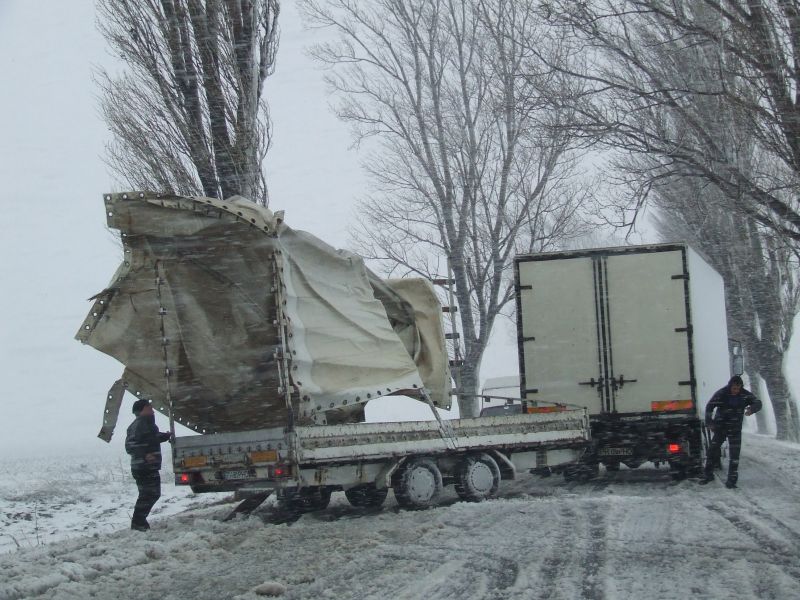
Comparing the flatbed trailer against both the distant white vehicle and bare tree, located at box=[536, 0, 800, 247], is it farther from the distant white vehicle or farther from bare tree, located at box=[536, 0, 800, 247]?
bare tree, located at box=[536, 0, 800, 247]

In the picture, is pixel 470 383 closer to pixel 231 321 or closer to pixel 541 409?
pixel 541 409

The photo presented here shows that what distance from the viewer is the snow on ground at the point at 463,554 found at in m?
7.02

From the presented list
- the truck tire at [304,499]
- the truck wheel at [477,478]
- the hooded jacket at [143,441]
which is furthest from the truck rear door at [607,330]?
the hooded jacket at [143,441]

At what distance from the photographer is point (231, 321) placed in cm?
1091

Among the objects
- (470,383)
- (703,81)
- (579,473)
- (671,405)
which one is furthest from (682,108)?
(470,383)

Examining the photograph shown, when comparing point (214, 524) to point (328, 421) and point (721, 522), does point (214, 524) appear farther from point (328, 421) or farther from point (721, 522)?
point (721, 522)

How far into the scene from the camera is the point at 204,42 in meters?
18.7

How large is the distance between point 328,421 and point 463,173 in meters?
15.2

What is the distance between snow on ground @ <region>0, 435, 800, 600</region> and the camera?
23.0ft

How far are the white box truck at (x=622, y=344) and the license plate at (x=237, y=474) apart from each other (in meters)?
5.25

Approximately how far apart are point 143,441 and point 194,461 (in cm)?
75

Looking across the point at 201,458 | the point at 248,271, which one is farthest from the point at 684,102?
the point at 201,458

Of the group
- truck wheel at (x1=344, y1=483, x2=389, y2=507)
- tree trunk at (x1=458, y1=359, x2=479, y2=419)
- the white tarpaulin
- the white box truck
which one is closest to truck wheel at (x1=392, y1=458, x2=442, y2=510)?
truck wheel at (x1=344, y1=483, x2=389, y2=507)

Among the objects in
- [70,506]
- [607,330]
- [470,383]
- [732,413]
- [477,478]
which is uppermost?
[607,330]
